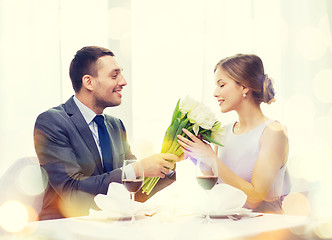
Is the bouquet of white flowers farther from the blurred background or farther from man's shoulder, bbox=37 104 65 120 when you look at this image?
the blurred background

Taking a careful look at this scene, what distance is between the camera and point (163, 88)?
3396mm

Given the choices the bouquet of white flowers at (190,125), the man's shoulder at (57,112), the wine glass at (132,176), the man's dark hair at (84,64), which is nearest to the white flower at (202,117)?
the bouquet of white flowers at (190,125)

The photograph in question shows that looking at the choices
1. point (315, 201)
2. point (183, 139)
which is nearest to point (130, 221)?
point (183, 139)

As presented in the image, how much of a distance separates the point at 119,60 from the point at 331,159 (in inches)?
89.3

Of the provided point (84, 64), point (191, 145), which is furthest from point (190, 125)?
point (84, 64)

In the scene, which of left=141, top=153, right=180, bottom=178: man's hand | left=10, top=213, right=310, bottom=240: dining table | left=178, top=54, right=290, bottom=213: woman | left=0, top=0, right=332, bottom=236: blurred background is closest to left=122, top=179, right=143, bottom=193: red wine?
left=10, top=213, right=310, bottom=240: dining table

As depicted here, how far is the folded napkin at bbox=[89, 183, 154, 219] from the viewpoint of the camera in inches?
57.2

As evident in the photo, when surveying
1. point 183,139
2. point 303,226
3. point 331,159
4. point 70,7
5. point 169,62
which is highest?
point 70,7

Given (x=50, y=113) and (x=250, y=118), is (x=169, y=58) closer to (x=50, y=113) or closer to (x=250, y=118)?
(x=250, y=118)

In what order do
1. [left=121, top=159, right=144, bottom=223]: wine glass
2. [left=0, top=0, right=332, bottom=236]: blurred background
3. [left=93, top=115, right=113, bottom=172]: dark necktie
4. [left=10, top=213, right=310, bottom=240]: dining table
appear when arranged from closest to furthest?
[left=10, top=213, right=310, bottom=240]: dining table, [left=121, top=159, right=144, bottom=223]: wine glass, [left=93, top=115, right=113, bottom=172]: dark necktie, [left=0, top=0, right=332, bottom=236]: blurred background

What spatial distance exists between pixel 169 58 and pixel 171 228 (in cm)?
227

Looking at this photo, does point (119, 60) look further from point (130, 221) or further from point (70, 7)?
point (130, 221)

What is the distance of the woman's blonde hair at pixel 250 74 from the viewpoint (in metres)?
2.43

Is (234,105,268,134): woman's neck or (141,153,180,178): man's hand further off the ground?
(234,105,268,134): woman's neck
